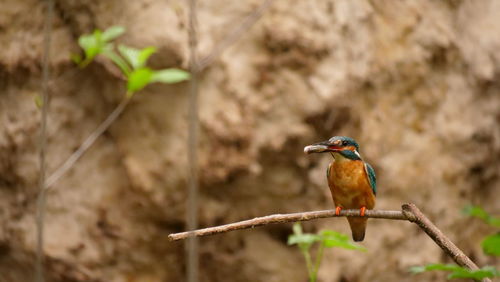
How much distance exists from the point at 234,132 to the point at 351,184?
1.04 meters

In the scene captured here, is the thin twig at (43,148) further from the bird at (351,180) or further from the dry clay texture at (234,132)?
the dry clay texture at (234,132)

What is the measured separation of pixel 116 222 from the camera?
10.1 feet

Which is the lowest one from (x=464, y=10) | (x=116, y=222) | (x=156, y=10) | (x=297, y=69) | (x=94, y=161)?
(x=116, y=222)

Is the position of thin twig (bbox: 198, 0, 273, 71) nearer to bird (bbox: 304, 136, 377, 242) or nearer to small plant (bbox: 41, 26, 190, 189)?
small plant (bbox: 41, 26, 190, 189)

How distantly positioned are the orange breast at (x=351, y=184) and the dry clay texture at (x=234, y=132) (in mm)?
957

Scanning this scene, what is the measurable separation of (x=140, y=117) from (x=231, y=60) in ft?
1.74

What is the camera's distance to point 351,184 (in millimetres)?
1970

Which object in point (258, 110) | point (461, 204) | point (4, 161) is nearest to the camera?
point (258, 110)

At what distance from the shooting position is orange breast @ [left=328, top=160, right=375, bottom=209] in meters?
1.97

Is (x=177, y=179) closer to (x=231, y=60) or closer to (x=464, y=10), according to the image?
(x=231, y=60)

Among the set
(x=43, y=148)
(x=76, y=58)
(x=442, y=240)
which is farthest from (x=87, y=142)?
(x=442, y=240)

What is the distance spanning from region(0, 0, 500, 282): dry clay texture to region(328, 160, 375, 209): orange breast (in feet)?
3.14

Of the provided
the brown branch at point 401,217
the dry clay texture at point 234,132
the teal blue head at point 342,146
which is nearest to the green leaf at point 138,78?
the dry clay texture at point 234,132

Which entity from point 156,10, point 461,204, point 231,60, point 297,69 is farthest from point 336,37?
point 461,204
